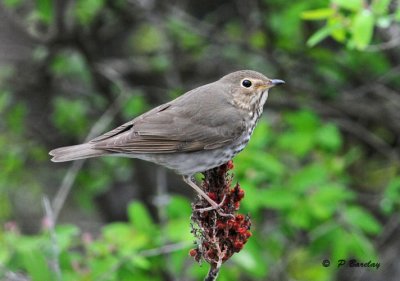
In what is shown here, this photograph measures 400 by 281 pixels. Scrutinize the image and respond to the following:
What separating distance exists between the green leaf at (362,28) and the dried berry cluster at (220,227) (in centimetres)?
194

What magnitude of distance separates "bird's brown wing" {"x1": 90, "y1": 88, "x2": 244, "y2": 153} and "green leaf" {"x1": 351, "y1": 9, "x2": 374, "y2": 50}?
1.20 metres

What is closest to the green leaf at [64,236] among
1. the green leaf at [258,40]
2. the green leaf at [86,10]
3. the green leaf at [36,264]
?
the green leaf at [36,264]

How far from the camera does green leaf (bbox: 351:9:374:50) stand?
18.2 ft

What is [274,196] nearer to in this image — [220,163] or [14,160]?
[220,163]

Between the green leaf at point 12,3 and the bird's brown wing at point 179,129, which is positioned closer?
the bird's brown wing at point 179,129

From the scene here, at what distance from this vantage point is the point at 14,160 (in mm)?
8609

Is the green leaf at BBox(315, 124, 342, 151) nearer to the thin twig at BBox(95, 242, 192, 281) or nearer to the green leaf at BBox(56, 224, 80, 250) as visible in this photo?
the thin twig at BBox(95, 242, 192, 281)

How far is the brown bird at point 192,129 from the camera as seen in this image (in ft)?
16.9

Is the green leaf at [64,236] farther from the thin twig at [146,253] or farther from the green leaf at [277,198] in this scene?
the green leaf at [277,198]

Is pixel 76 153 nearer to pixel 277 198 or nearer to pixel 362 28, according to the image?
pixel 277 198

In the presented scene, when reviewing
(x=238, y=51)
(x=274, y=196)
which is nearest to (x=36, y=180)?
(x=238, y=51)

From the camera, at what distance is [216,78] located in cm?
886

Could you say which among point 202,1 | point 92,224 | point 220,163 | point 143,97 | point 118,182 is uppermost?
point 220,163

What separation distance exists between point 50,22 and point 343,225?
4091 millimetres
